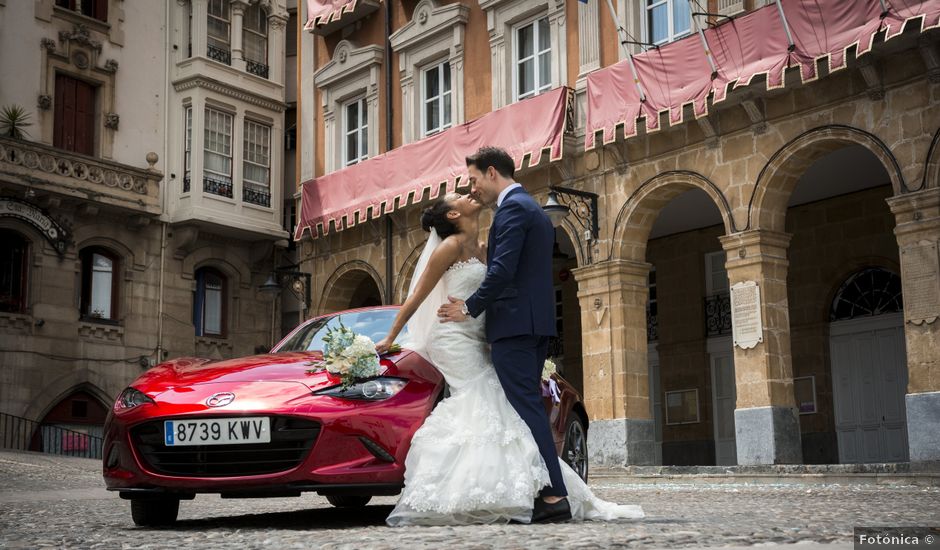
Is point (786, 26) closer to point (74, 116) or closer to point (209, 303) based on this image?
point (74, 116)

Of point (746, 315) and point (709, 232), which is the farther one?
point (709, 232)

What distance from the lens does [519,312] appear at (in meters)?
5.45

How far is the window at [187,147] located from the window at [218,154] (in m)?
0.38

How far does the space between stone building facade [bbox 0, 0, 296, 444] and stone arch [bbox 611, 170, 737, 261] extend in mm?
12321

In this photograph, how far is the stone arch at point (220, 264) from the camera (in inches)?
1066

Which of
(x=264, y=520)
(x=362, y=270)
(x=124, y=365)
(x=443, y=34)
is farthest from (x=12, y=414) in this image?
(x=264, y=520)

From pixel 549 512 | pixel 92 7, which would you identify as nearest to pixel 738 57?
pixel 549 512

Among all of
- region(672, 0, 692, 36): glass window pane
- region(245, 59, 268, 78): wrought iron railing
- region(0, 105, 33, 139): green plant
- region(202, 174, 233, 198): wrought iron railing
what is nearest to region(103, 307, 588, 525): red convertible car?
region(672, 0, 692, 36): glass window pane

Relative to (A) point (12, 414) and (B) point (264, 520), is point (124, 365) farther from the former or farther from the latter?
(B) point (264, 520)

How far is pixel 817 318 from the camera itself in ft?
64.8

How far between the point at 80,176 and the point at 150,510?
20412 mm

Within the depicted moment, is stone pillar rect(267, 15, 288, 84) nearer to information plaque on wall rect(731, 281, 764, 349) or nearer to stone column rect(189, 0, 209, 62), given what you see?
stone column rect(189, 0, 209, 62)

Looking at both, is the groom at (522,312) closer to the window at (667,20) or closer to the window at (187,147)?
the window at (667,20)

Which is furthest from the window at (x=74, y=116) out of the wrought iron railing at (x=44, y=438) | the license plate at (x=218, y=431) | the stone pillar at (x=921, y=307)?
the license plate at (x=218, y=431)
